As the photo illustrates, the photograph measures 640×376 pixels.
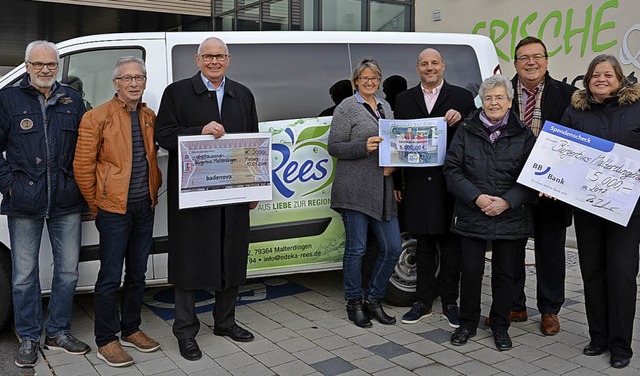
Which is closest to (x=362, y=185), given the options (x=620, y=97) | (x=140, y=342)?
(x=620, y=97)

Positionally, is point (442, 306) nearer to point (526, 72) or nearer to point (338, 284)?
point (338, 284)

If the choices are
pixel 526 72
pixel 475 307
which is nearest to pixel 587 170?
pixel 526 72

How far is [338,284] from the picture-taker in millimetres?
5559

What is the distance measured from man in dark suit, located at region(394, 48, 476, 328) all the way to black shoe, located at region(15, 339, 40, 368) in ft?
8.05

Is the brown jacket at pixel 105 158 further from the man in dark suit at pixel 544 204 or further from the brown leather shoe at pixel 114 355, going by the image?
the man in dark suit at pixel 544 204

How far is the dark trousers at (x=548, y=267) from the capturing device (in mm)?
4250

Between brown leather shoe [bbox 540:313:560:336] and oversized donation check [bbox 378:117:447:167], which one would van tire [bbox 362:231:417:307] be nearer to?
oversized donation check [bbox 378:117:447:167]

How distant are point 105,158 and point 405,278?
2.42m

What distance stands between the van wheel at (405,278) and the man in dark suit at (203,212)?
52.4 inches

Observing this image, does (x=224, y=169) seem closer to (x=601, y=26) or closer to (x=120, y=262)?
(x=120, y=262)

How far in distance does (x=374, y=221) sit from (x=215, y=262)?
1155 mm

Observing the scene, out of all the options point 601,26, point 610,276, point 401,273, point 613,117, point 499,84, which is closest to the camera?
point 613,117

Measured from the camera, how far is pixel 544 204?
4203 millimetres

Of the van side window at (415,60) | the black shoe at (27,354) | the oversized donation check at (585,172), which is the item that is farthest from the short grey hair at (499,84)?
the black shoe at (27,354)
